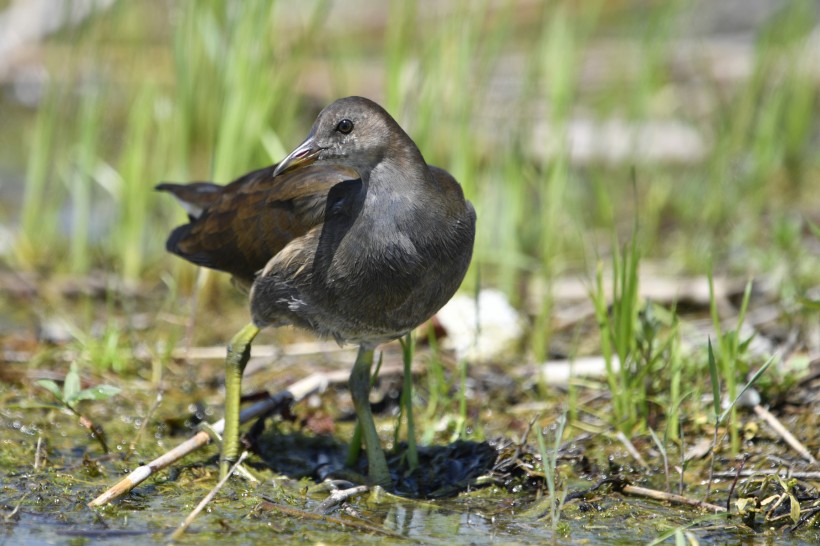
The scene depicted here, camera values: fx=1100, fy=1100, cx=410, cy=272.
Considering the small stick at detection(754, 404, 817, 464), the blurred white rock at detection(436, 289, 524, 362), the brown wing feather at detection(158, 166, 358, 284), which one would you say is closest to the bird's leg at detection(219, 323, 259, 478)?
the brown wing feather at detection(158, 166, 358, 284)

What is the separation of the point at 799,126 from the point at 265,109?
4.03 meters

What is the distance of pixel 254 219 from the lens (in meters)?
4.15

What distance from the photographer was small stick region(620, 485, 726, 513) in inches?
141

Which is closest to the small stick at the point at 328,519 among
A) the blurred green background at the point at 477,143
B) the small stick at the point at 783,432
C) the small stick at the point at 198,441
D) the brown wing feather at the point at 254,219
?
the small stick at the point at 198,441

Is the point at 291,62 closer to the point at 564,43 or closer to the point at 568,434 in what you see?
the point at 564,43

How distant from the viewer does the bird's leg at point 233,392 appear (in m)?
4.04

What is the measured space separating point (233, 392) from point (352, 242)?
0.86 meters

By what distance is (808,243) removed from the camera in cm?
625

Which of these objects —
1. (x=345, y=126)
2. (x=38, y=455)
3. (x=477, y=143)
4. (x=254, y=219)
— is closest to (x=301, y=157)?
(x=345, y=126)

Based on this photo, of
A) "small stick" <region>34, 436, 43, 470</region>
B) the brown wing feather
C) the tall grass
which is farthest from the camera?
the tall grass

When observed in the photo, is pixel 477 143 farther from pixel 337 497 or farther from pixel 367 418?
pixel 337 497

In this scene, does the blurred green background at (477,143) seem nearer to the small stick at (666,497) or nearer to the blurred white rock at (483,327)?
the blurred white rock at (483,327)

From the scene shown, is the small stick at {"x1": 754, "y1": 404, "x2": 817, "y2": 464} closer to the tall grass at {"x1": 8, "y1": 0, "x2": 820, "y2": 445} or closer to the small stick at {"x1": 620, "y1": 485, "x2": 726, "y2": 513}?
the tall grass at {"x1": 8, "y1": 0, "x2": 820, "y2": 445}

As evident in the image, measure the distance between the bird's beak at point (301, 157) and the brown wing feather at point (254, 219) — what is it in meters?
0.23
